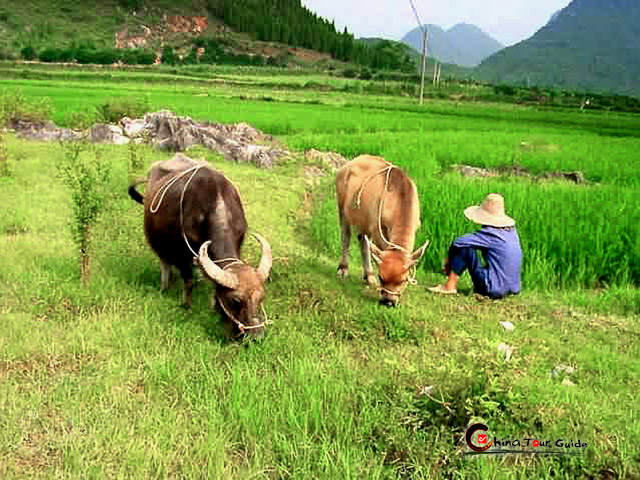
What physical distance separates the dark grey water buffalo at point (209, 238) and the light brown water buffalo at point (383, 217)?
1.15m

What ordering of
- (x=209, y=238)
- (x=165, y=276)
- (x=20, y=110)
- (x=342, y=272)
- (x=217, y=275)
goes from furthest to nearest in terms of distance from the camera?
(x=20, y=110) < (x=342, y=272) < (x=165, y=276) < (x=209, y=238) < (x=217, y=275)

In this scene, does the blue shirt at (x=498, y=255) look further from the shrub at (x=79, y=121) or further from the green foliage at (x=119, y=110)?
the green foliage at (x=119, y=110)

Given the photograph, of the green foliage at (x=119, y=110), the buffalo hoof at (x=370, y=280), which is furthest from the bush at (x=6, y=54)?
the buffalo hoof at (x=370, y=280)

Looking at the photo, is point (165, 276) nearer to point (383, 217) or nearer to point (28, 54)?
point (383, 217)

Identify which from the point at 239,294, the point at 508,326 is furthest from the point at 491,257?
the point at 239,294

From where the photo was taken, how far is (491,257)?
524 centimetres

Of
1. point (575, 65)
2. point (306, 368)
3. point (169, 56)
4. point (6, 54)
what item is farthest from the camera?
point (575, 65)

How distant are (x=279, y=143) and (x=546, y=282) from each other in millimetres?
10265

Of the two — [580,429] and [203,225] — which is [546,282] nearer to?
[580,429]

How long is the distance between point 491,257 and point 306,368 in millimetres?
2598

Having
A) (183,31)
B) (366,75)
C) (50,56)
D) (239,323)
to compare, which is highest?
(183,31)

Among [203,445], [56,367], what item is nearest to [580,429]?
[203,445]

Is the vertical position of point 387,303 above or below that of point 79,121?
below

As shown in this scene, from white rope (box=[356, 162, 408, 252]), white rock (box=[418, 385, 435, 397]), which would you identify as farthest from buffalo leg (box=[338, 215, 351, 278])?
white rock (box=[418, 385, 435, 397])
